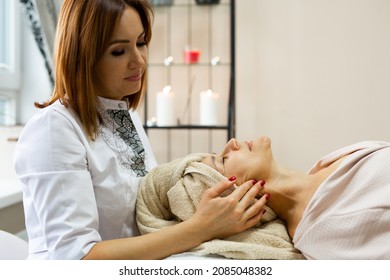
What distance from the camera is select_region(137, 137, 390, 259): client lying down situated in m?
0.87

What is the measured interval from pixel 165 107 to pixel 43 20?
2.38 feet

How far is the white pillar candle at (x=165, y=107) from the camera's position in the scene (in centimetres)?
228

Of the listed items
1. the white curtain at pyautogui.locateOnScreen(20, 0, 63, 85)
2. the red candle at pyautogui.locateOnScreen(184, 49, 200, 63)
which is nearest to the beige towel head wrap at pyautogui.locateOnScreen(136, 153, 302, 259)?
the white curtain at pyautogui.locateOnScreen(20, 0, 63, 85)

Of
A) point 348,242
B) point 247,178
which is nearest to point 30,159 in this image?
point 247,178

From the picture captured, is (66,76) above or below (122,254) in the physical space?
above

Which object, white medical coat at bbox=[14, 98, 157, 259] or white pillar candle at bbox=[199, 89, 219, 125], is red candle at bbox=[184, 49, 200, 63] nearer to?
white pillar candle at bbox=[199, 89, 219, 125]

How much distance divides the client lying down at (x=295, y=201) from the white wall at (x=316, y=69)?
1.38 metres

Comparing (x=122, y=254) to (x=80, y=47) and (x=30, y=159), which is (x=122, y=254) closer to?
(x=30, y=159)

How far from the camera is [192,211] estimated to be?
107cm

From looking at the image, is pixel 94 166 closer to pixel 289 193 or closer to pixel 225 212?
pixel 225 212

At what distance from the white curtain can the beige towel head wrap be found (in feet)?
3.55

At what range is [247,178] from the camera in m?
1.12

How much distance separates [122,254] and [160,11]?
1921 millimetres
